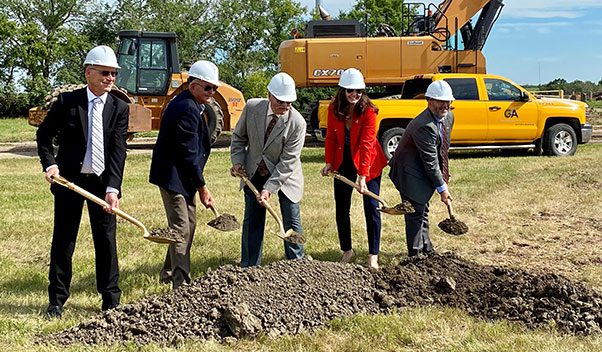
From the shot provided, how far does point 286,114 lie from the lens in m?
6.05

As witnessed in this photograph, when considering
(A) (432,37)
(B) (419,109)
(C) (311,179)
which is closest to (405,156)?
(C) (311,179)

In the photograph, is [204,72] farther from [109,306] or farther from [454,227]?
[454,227]

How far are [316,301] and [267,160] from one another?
1439 mm

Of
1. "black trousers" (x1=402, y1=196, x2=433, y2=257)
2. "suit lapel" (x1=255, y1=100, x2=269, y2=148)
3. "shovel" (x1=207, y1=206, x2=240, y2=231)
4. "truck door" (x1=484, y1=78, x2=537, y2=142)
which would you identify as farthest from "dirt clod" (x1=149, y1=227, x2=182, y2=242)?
"truck door" (x1=484, y1=78, x2=537, y2=142)

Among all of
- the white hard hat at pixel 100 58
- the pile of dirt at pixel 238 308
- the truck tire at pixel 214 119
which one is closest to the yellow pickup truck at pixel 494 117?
the truck tire at pixel 214 119

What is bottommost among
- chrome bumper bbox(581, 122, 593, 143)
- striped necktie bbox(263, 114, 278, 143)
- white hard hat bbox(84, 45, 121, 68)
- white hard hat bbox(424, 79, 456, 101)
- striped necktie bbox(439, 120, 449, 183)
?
chrome bumper bbox(581, 122, 593, 143)

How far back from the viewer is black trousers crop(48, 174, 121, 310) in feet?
17.1

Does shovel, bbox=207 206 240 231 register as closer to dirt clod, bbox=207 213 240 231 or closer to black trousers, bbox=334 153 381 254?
dirt clod, bbox=207 213 240 231

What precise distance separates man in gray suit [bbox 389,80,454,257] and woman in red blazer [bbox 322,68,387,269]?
24 centimetres

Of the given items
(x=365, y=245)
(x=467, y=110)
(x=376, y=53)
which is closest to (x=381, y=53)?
(x=376, y=53)

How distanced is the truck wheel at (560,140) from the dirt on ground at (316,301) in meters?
10.3

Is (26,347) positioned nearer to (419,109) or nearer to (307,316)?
(307,316)

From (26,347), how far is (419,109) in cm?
1138

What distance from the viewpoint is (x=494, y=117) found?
1502 centimetres
